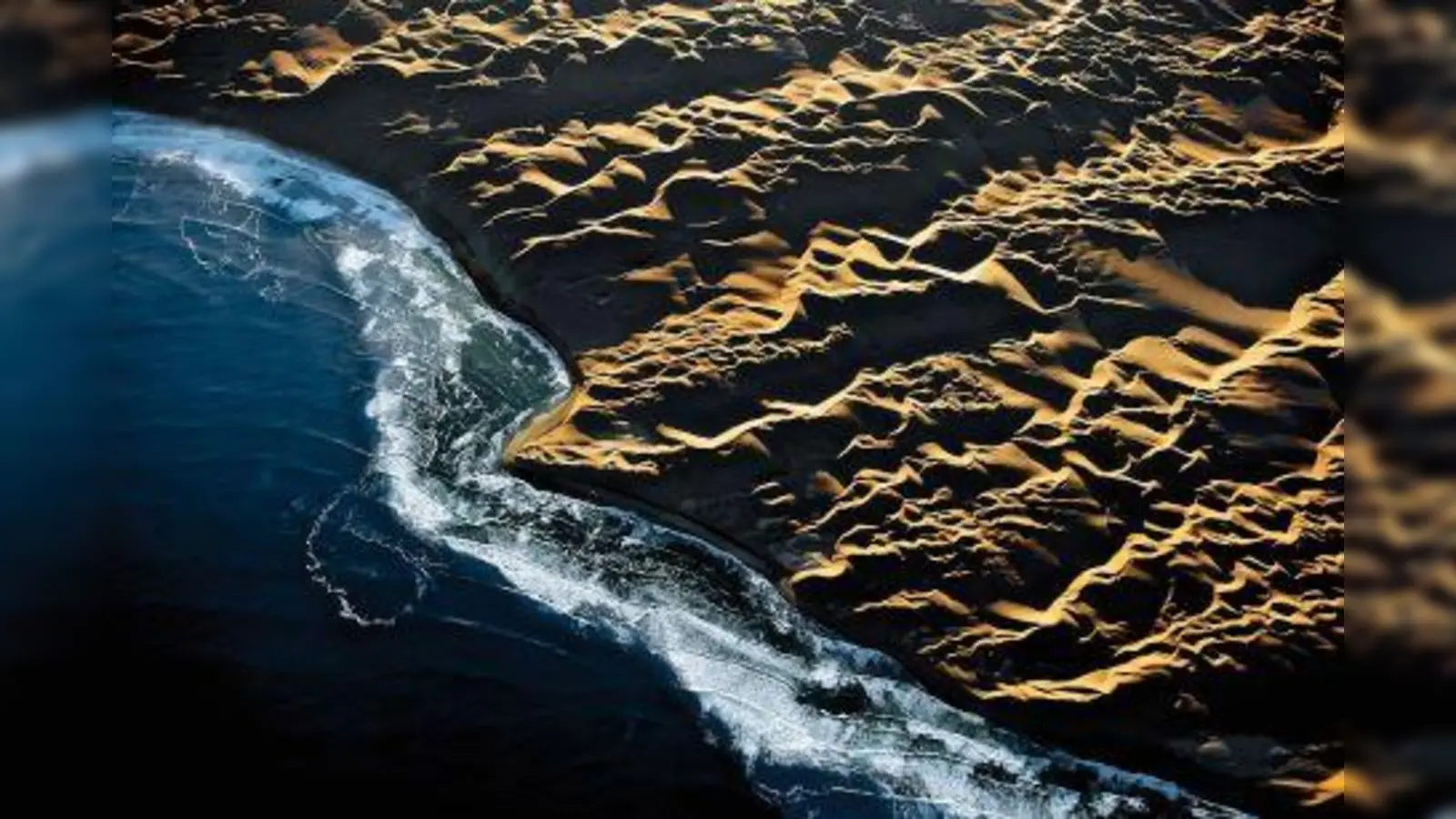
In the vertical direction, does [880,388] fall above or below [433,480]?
above

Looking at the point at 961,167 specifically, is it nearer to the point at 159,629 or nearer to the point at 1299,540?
the point at 1299,540

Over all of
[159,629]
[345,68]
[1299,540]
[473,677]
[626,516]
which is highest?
[1299,540]

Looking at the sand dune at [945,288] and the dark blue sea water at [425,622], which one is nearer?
the dark blue sea water at [425,622]

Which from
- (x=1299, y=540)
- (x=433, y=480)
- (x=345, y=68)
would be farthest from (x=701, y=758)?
(x=345, y=68)

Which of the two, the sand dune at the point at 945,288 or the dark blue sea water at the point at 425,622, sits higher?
the sand dune at the point at 945,288

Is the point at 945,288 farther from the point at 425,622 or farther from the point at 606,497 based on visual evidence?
the point at 425,622
